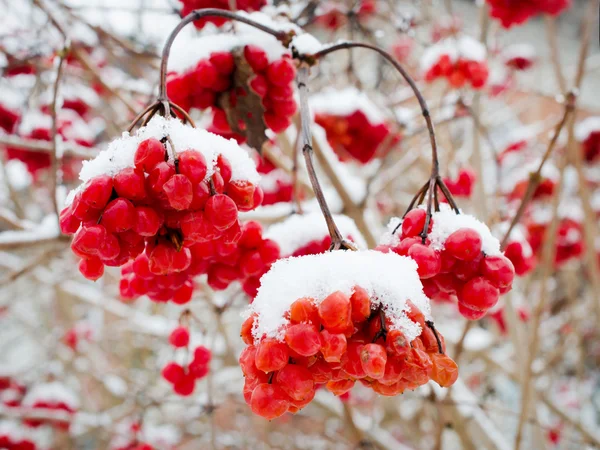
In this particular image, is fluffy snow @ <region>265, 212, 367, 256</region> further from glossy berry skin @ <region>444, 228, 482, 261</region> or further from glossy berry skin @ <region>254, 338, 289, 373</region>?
glossy berry skin @ <region>254, 338, 289, 373</region>

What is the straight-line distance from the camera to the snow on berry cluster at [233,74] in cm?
91

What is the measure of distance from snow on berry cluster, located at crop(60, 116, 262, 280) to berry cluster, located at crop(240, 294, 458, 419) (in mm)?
180

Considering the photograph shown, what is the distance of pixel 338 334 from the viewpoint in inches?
20.7

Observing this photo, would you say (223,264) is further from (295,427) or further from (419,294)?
(295,427)

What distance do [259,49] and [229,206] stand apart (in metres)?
0.42

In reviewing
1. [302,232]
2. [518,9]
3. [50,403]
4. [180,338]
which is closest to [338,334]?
[302,232]

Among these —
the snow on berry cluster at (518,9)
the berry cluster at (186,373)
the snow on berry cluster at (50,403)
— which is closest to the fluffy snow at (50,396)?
the snow on berry cluster at (50,403)

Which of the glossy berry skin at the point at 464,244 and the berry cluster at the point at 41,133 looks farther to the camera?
the berry cluster at the point at 41,133

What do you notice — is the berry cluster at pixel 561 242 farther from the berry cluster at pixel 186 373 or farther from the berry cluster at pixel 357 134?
the berry cluster at pixel 186 373

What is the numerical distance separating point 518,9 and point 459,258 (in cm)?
145

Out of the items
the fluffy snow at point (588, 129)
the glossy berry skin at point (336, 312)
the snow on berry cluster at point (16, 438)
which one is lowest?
the snow on berry cluster at point (16, 438)

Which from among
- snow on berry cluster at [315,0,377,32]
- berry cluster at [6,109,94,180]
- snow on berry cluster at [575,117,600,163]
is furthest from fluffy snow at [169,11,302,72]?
snow on berry cluster at [575,117,600,163]

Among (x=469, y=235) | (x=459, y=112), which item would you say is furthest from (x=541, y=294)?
(x=469, y=235)

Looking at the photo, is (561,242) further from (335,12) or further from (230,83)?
(230,83)
